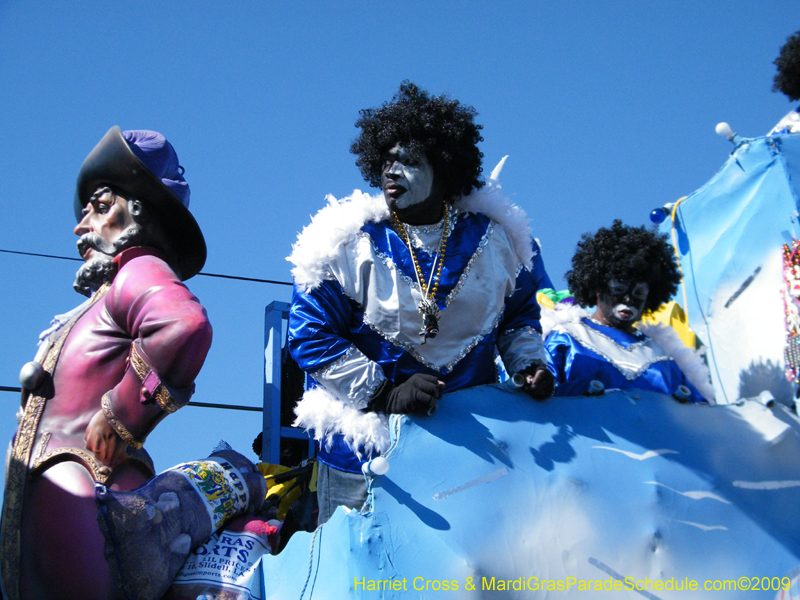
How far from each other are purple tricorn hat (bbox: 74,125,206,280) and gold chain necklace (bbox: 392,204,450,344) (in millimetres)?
778

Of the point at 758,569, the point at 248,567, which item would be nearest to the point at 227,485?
the point at 248,567

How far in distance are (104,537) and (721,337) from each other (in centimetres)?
306

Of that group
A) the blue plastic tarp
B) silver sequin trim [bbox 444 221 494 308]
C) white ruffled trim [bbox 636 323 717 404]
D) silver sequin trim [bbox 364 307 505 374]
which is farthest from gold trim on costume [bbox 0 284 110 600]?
white ruffled trim [bbox 636 323 717 404]

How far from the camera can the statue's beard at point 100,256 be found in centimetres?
291

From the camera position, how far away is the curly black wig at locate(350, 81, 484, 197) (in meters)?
3.08

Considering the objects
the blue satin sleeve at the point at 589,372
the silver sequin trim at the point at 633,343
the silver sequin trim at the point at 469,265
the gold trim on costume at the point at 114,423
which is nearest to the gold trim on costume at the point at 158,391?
the gold trim on costume at the point at 114,423

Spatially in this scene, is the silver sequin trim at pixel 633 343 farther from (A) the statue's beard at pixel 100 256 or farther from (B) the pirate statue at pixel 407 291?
(A) the statue's beard at pixel 100 256

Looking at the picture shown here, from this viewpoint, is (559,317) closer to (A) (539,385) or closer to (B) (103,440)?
(A) (539,385)

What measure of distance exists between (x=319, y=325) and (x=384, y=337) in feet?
0.73

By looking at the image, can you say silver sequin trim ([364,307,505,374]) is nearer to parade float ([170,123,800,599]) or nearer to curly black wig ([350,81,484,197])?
parade float ([170,123,800,599])

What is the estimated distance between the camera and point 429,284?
2.84 metres

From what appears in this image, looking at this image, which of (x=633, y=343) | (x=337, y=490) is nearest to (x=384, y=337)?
(x=337, y=490)

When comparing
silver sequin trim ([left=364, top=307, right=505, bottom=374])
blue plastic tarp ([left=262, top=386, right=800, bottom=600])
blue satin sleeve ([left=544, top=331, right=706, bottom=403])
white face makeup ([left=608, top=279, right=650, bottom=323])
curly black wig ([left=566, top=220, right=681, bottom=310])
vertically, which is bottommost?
blue plastic tarp ([left=262, top=386, right=800, bottom=600])

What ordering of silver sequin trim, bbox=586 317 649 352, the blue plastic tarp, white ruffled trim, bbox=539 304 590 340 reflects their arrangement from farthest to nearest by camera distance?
white ruffled trim, bbox=539 304 590 340, silver sequin trim, bbox=586 317 649 352, the blue plastic tarp
